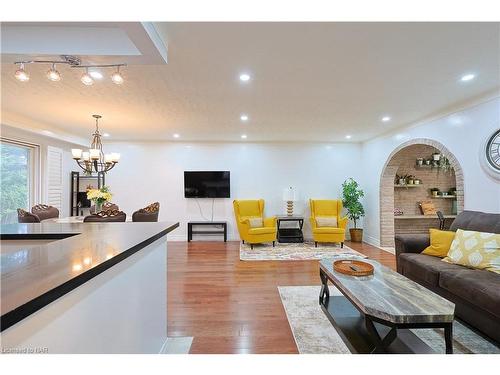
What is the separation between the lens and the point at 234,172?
6621 millimetres

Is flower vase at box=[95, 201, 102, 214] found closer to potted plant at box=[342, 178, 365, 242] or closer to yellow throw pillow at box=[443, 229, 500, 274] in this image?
yellow throw pillow at box=[443, 229, 500, 274]

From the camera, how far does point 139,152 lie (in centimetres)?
652

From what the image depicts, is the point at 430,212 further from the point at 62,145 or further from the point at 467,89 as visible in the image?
the point at 62,145

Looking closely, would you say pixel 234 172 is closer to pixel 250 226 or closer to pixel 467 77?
pixel 250 226

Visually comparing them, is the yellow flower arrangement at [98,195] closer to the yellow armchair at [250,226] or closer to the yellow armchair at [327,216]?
the yellow armchair at [250,226]

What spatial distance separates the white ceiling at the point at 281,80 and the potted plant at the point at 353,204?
5.47 feet

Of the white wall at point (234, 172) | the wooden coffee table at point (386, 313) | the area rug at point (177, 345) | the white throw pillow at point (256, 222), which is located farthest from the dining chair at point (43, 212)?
the wooden coffee table at point (386, 313)

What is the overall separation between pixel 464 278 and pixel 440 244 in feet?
2.69

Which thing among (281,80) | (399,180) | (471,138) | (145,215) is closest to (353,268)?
(281,80)

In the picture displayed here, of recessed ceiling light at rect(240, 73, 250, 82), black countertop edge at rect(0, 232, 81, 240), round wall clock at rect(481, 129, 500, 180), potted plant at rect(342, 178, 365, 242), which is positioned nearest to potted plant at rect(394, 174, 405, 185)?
potted plant at rect(342, 178, 365, 242)

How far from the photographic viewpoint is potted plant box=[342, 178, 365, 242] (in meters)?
6.04

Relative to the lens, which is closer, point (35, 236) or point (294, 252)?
point (35, 236)
